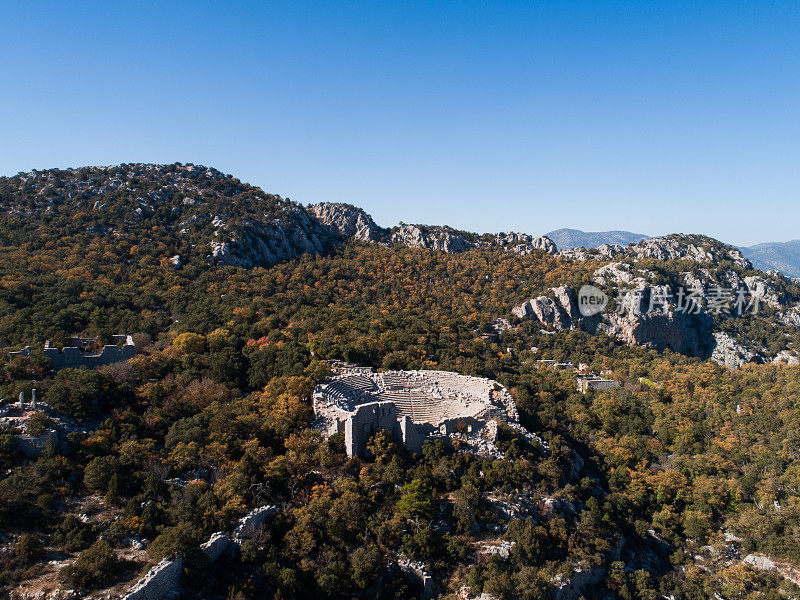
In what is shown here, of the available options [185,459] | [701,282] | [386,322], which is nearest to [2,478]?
[185,459]

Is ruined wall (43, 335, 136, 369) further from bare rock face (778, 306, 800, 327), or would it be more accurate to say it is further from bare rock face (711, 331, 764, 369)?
bare rock face (778, 306, 800, 327)

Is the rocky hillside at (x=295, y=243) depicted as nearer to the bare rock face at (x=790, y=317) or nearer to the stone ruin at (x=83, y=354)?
the bare rock face at (x=790, y=317)

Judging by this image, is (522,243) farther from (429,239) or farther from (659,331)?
(659,331)

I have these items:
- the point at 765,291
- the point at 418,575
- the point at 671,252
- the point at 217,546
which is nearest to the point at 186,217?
the point at 217,546

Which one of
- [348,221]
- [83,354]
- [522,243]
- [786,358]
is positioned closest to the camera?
[83,354]

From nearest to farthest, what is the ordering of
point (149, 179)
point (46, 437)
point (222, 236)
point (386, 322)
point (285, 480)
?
point (46, 437) → point (285, 480) → point (386, 322) → point (222, 236) → point (149, 179)

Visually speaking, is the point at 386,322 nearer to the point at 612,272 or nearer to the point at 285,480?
the point at 285,480

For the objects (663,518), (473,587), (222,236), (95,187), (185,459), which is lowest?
(663,518)
